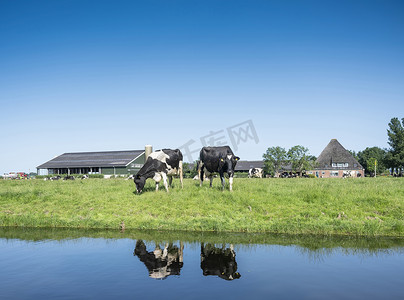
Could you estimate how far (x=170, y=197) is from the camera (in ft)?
62.6

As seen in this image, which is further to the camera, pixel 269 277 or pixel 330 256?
pixel 330 256

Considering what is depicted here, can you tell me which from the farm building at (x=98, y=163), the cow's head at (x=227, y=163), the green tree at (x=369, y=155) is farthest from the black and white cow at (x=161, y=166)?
the green tree at (x=369, y=155)

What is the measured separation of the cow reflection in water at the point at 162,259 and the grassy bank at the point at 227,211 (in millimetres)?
3388

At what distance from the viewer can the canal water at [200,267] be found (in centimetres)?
795

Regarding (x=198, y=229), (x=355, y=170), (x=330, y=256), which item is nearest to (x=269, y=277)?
(x=330, y=256)

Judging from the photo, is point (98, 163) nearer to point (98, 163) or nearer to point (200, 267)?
point (98, 163)

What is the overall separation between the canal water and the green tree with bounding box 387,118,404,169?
92418 mm

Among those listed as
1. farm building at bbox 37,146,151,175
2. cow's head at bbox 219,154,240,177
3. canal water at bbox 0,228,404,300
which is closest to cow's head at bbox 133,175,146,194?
cow's head at bbox 219,154,240,177

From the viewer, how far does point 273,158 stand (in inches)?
4043

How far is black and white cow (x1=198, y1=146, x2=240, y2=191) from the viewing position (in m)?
21.3

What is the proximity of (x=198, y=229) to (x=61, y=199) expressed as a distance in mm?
10228

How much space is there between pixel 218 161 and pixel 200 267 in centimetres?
1234

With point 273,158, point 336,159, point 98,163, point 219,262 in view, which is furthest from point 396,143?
point 219,262

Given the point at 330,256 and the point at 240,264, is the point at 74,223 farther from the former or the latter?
the point at 330,256
